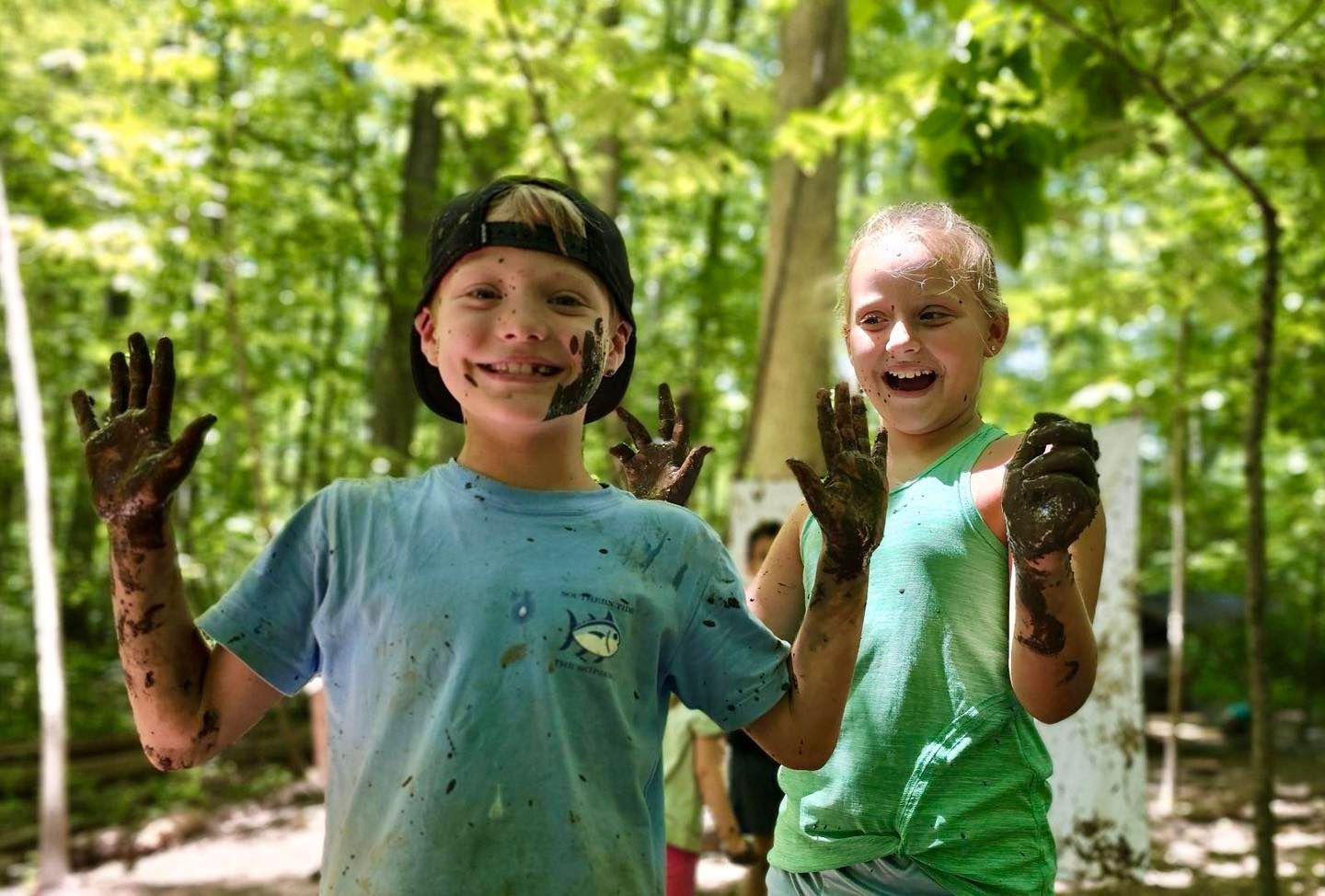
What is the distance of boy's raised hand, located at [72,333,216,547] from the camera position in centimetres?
122

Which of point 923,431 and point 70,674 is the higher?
point 923,431

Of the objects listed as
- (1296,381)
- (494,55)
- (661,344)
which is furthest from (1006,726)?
(661,344)

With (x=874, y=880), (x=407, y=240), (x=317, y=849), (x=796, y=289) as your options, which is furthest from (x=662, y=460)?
(x=407, y=240)

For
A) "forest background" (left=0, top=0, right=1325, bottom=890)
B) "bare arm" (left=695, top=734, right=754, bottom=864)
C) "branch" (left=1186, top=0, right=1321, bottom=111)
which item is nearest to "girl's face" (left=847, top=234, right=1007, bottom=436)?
"forest background" (left=0, top=0, right=1325, bottom=890)

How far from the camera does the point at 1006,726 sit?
1.65 metres

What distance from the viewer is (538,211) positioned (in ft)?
4.50

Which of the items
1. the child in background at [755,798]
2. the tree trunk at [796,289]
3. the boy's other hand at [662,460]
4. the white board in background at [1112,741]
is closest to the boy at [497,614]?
the boy's other hand at [662,460]

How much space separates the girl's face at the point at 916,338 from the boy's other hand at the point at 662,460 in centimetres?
32

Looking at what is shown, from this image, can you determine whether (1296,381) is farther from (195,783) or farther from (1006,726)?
(195,783)

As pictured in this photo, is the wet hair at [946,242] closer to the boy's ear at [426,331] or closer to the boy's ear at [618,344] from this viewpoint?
the boy's ear at [618,344]

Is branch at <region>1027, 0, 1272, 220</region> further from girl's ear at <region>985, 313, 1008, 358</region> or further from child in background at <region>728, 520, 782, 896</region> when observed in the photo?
child in background at <region>728, 520, 782, 896</region>

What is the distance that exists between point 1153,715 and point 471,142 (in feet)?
32.1

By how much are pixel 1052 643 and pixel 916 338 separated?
532 millimetres

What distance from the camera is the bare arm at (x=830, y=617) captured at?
4.43ft
